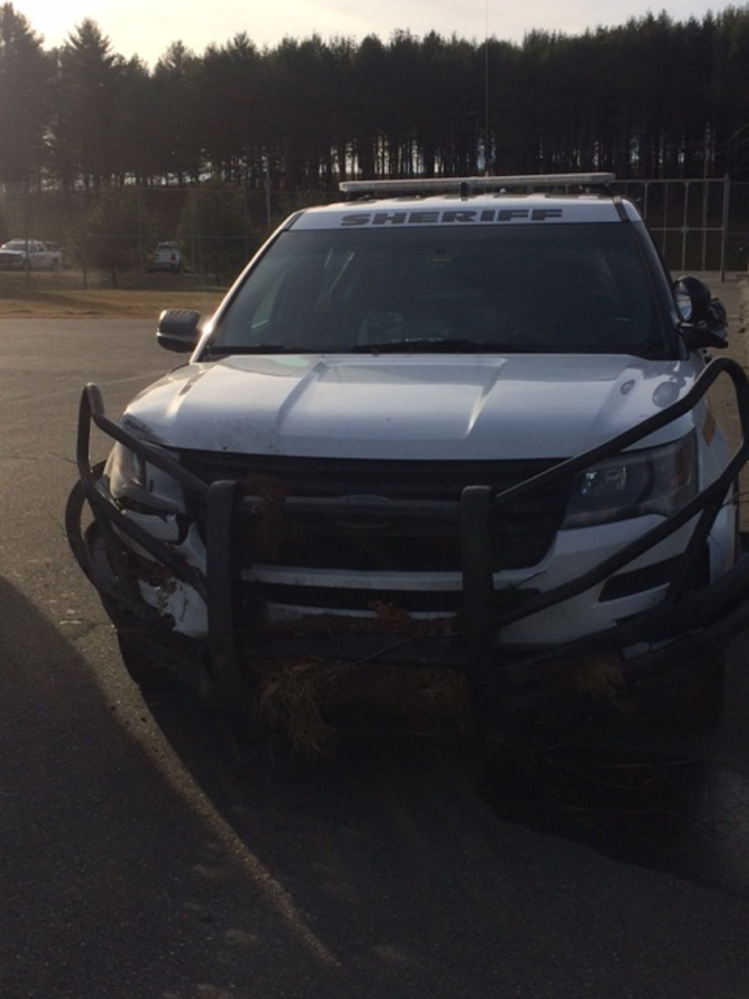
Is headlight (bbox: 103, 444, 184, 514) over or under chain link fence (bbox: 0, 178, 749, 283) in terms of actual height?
over

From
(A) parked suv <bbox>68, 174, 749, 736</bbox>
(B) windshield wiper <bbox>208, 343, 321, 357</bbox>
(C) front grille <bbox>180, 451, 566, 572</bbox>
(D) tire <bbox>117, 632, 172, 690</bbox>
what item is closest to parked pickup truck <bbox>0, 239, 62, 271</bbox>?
(B) windshield wiper <bbox>208, 343, 321, 357</bbox>

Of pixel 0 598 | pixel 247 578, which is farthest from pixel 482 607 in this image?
pixel 0 598

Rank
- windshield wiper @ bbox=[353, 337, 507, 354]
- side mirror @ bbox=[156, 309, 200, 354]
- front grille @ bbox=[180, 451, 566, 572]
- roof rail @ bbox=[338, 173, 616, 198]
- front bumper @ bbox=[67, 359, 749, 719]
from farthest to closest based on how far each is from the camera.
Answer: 1. roof rail @ bbox=[338, 173, 616, 198]
2. side mirror @ bbox=[156, 309, 200, 354]
3. windshield wiper @ bbox=[353, 337, 507, 354]
4. front grille @ bbox=[180, 451, 566, 572]
5. front bumper @ bbox=[67, 359, 749, 719]

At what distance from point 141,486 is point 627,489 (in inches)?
58.0

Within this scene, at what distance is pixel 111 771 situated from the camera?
4203mm

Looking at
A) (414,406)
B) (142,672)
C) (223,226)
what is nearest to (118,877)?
(142,672)

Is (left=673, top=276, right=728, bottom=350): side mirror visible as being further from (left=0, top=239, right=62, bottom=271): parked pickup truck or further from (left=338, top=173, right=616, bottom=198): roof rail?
(left=0, top=239, right=62, bottom=271): parked pickup truck

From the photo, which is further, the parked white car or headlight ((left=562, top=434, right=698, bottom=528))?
the parked white car

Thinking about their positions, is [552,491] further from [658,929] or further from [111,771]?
[111,771]

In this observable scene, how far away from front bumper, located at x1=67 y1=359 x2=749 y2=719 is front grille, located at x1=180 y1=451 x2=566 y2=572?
5 cm

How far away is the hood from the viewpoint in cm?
382

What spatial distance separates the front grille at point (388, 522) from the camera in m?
3.73

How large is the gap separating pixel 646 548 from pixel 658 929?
98cm

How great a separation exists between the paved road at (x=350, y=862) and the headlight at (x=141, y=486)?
2.31 feet
